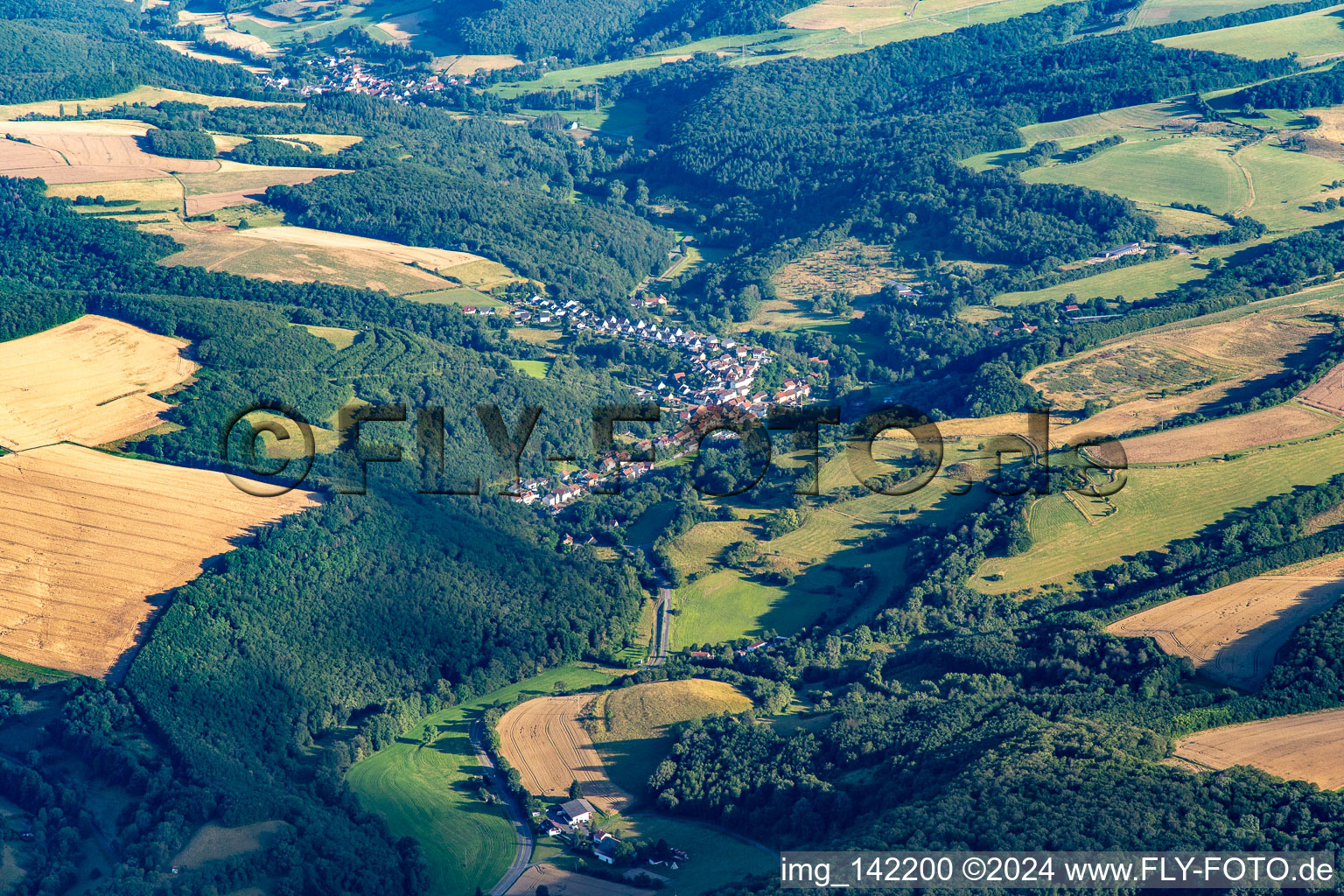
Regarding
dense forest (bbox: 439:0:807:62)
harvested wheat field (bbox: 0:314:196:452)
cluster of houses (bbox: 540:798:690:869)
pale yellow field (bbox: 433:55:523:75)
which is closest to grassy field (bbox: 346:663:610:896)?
cluster of houses (bbox: 540:798:690:869)

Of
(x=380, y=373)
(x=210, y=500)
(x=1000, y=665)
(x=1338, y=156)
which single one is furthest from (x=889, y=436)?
(x=1338, y=156)

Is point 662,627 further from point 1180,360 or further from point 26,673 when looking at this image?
point 1180,360

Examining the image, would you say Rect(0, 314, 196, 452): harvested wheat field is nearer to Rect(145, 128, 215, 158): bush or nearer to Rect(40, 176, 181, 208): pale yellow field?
Rect(40, 176, 181, 208): pale yellow field

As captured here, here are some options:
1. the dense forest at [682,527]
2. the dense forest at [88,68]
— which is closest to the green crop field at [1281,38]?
the dense forest at [682,527]

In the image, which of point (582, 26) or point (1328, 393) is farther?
point (582, 26)

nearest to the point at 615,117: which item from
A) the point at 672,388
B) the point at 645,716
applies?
the point at 672,388

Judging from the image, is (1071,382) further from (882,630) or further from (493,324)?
(493,324)

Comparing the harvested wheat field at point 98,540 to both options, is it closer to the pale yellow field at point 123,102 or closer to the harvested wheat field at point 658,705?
the harvested wheat field at point 658,705
